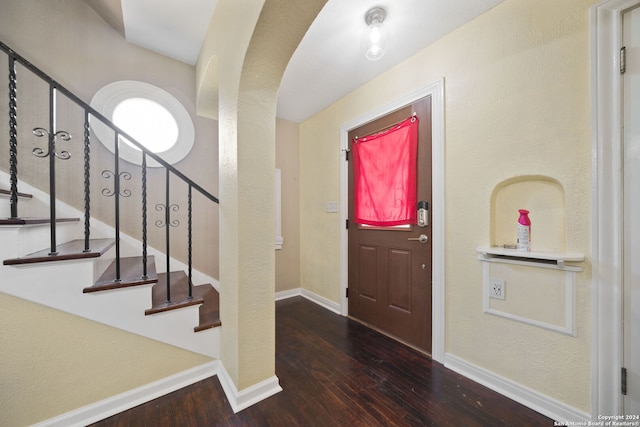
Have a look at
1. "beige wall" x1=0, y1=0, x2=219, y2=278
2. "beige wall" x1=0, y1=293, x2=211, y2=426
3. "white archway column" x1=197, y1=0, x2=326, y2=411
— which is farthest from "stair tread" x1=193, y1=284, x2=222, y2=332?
"beige wall" x1=0, y1=0, x2=219, y2=278

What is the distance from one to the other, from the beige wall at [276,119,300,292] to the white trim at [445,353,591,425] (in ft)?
6.52

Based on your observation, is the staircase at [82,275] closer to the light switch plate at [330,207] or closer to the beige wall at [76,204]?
the beige wall at [76,204]

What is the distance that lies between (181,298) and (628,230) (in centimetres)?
250

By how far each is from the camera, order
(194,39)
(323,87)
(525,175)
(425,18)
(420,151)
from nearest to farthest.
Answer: (525,175)
(425,18)
(420,151)
(194,39)
(323,87)

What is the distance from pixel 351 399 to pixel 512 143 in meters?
1.84

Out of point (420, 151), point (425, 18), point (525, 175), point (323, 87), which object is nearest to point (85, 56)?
point (323, 87)

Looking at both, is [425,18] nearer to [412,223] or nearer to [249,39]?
[249,39]

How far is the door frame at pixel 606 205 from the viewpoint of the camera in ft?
3.71

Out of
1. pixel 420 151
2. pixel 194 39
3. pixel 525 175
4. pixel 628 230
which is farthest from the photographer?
pixel 194 39

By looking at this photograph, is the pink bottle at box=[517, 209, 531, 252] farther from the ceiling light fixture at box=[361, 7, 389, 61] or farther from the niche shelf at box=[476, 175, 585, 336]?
the ceiling light fixture at box=[361, 7, 389, 61]

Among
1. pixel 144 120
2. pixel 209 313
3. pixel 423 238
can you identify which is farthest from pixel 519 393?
pixel 144 120

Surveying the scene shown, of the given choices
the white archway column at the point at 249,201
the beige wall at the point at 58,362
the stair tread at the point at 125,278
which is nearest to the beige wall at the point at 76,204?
the beige wall at the point at 58,362

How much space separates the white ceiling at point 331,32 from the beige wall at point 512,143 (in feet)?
0.46

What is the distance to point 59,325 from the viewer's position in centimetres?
122
